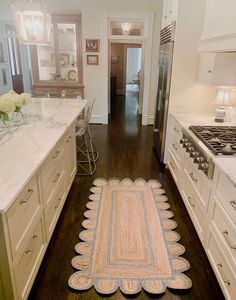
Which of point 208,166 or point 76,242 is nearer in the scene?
point 208,166

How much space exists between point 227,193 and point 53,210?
4.56 feet

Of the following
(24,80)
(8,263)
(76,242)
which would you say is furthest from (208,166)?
(24,80)

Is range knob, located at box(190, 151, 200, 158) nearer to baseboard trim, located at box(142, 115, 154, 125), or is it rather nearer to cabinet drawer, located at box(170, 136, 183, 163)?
cabinet drawer, located at box(170, 136, 183, 163)

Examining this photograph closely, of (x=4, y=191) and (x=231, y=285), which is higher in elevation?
(x=4, y=191)

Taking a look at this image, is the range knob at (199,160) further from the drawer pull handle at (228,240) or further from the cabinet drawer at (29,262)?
the cabinet drawer at (29,262)

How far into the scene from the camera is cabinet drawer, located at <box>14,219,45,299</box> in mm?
1480

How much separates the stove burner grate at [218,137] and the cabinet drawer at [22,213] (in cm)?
131

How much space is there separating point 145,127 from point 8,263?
4727mm

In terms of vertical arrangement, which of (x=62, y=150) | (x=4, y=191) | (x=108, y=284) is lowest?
(x=108, y=284)

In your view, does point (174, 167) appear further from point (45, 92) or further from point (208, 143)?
point (45, 92)

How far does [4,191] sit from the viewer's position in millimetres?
1308

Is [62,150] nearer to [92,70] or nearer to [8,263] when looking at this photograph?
[8,263]

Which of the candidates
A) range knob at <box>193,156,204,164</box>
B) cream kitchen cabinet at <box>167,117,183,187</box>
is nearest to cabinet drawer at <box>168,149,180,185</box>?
cream kitchen cabinet at <box>167,117,183,187</box>

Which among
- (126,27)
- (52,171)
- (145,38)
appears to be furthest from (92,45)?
(52,171)
